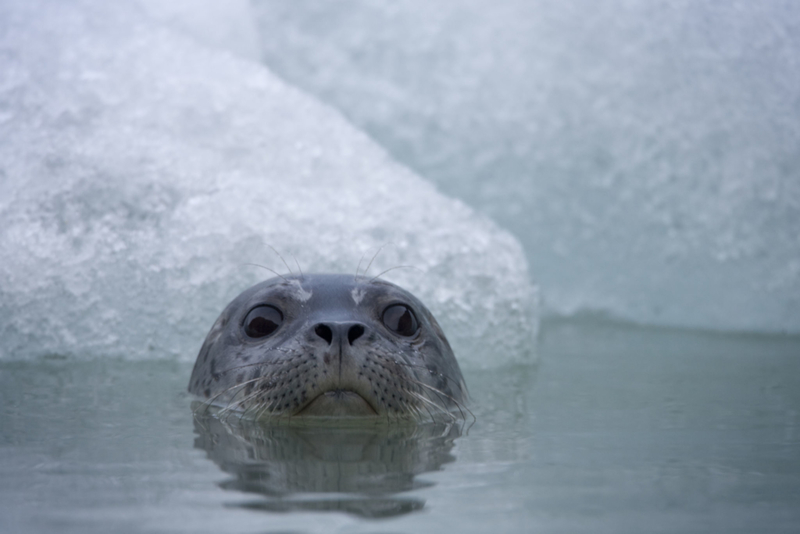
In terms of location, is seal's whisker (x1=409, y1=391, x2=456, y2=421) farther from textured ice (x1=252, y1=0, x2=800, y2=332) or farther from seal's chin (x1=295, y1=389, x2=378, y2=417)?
textured ice (x1=252, y1=0, x2=800, y2=332)

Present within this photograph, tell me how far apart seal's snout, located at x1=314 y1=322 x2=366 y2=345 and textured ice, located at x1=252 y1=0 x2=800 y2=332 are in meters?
3.32

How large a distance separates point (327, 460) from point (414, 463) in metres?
0.17

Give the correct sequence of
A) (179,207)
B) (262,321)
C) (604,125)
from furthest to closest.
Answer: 1. (604,125)
2. (179,207)
3. (262,321)

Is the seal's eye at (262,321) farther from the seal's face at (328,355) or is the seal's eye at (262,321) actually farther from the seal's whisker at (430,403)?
the seal's whisker at (430,403)

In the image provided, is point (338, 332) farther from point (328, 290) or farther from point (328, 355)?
point (328, 290)

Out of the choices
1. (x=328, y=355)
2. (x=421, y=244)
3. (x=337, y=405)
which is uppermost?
(x=421, y=244)

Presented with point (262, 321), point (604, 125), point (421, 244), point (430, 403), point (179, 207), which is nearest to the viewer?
point (430, 403)

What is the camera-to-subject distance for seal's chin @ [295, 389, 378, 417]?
2.03 metres

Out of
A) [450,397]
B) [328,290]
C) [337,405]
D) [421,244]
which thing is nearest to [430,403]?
[450,397]

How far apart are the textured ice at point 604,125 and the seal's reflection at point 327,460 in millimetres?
3221

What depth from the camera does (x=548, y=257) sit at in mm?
5332

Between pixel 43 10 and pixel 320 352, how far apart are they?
11.9ft

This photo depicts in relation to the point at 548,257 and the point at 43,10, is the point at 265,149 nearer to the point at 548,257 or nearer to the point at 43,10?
the point at 43,10

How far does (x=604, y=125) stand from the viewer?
210 inches
